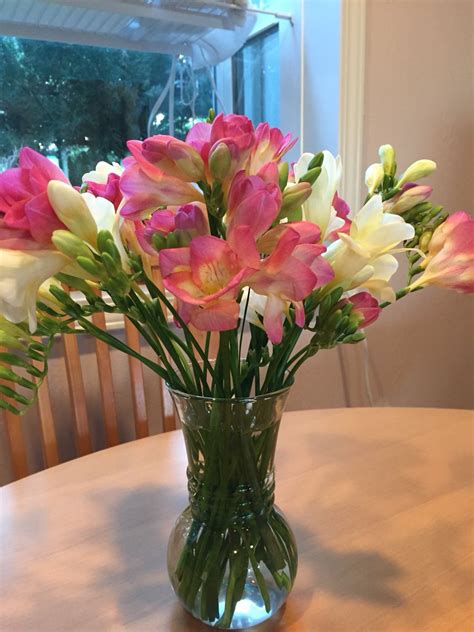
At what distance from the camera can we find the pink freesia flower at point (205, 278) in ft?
1.08

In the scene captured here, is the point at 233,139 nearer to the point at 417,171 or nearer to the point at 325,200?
the point at 325,200

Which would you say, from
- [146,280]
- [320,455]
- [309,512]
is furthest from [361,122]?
[146,280]

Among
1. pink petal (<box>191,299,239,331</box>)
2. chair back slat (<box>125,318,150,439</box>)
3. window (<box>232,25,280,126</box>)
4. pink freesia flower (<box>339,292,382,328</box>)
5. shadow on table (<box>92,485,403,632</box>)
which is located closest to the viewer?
pink petal (<box>191,299,239,331</box>)

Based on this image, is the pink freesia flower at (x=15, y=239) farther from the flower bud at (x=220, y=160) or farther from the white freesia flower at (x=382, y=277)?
the white freesia flower at (x=382, y=277)

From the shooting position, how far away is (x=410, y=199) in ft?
1.60

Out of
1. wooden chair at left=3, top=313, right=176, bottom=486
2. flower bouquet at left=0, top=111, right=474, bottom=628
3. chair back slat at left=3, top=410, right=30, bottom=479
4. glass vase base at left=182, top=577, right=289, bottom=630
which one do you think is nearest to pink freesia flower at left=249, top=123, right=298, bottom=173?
flower bouquet at left=0, top=111, right=474, bottom=628

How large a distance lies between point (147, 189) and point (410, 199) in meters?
0.25

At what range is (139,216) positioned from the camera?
38 cm

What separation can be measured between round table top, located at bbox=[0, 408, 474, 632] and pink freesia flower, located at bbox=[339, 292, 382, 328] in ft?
1.02

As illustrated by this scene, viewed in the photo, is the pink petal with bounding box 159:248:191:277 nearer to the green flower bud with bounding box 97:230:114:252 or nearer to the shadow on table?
the green flower bud with bounding box 97:230:114:252

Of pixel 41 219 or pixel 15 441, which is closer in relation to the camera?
pixel 41 219

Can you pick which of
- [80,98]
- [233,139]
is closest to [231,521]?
[233,139]

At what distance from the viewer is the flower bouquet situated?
0.35 meters

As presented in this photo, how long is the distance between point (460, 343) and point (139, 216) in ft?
5.91
